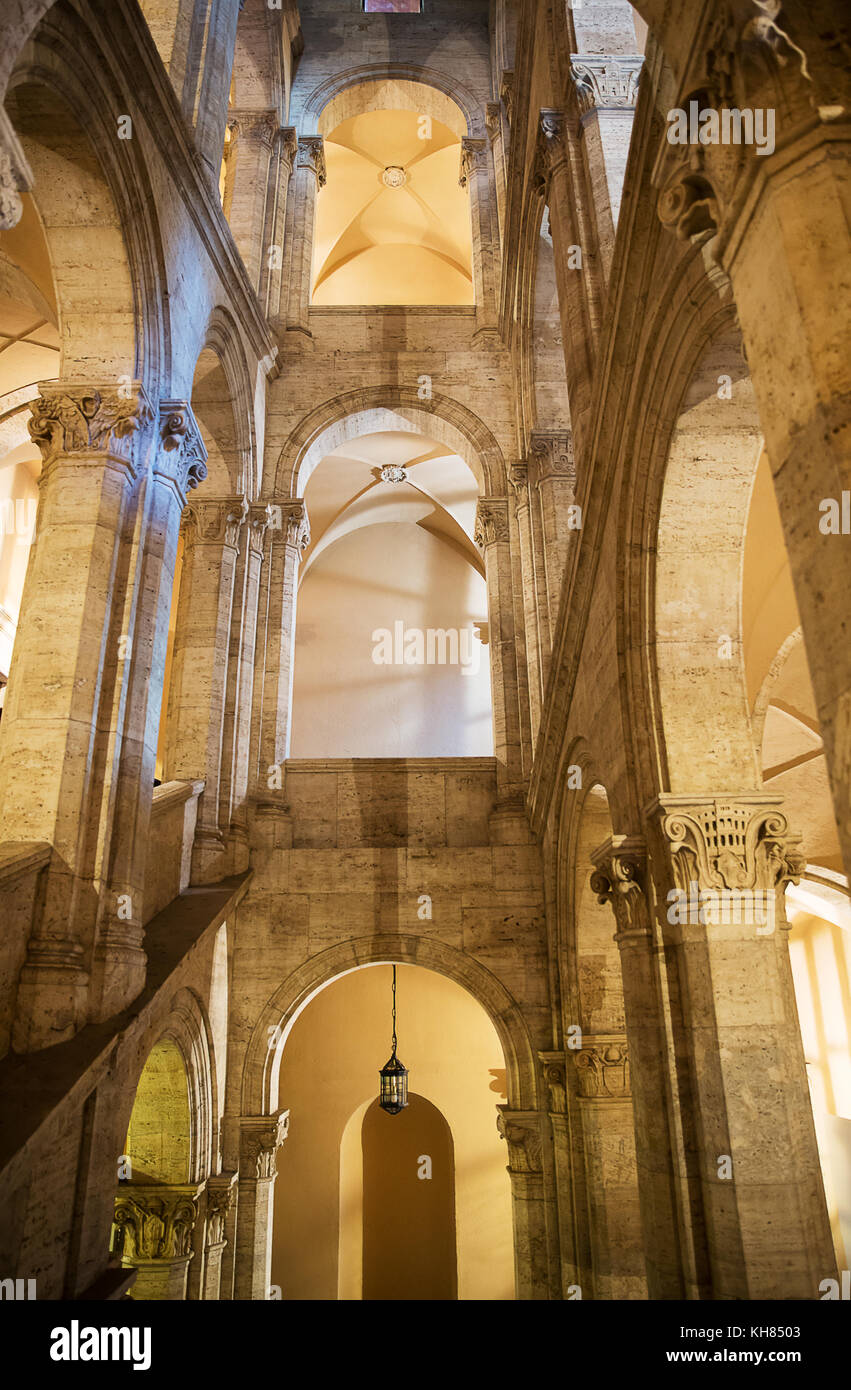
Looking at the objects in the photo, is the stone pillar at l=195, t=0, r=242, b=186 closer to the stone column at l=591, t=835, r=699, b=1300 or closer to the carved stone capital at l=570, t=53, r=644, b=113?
the carved stone capital at l=570, t=53, r=644, b=113

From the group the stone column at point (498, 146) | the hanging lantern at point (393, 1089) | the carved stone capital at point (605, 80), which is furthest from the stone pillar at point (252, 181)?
the hanging lantern at point (393, 1089)

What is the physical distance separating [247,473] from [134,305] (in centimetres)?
359

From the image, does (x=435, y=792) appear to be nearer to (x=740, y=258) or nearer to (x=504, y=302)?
(x=504, y=302)

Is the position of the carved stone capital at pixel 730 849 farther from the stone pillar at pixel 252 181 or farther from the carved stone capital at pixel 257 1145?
the stone pillar at pixel 252 181

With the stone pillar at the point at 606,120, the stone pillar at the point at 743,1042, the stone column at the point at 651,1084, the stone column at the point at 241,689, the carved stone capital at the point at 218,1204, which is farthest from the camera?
the stone column at the point at 241,689

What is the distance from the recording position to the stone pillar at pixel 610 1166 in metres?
6.55

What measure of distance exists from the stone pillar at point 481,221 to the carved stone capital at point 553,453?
2624 mm

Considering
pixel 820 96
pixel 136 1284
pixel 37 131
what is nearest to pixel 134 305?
pixel 37 131

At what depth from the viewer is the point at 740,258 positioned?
2.62m

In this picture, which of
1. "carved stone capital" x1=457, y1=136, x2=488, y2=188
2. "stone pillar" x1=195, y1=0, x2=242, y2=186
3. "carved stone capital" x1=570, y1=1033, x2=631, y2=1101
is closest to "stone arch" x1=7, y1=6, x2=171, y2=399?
"stone pillar" x1=195, y1=0, x2=242, y2=186

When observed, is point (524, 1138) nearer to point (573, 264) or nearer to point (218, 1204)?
point (218, 1204)

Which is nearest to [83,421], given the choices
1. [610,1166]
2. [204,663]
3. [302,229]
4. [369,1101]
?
[204,663]

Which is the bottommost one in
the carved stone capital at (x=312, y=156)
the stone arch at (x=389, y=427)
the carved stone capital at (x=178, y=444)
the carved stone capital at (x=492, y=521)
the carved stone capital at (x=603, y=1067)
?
the carved stone capital at (x=603, y=1067)

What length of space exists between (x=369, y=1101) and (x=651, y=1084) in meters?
9.60
